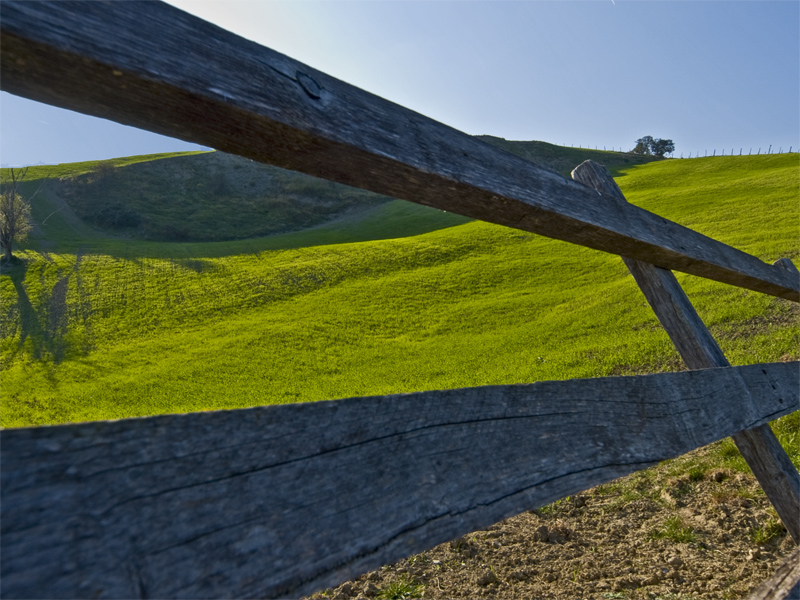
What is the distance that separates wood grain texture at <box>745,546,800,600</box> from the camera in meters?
1.63

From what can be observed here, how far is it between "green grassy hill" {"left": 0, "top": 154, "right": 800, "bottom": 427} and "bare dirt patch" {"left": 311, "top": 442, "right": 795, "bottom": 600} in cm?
544

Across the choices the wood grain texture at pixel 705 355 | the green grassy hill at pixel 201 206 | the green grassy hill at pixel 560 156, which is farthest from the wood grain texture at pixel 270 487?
the green grassy hill at pixel 560 156

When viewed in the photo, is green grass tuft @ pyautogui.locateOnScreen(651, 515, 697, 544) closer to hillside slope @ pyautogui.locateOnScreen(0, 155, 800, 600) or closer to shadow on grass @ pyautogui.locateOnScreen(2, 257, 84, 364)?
hillside slope @ pyautogui.locateOnScreen(0, 155, 800, 600)

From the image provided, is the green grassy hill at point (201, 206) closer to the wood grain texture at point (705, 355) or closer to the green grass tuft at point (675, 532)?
the green grass tuft at point (675, 532)

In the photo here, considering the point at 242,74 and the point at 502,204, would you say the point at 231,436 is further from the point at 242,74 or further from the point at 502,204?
the point at 502,204

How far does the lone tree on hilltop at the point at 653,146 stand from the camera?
89375 millimetres

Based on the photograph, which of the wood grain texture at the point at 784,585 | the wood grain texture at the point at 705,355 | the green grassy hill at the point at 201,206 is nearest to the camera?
the wood grain texture at the point at 784,585

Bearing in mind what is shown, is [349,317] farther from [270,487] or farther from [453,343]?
[270,487]

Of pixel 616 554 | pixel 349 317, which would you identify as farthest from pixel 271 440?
pixel 349 317

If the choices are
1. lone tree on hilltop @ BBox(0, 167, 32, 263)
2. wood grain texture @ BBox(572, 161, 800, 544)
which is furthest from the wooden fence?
lone tree on hilltop @ BBox(0, 167, 32, 263)

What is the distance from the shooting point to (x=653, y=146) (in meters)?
91.5

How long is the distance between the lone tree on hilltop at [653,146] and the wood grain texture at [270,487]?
101 metres

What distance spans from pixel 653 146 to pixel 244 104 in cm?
10521

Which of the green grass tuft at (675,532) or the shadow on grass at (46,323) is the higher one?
the shadow on grass at (46,323)
